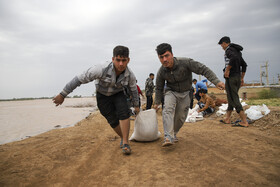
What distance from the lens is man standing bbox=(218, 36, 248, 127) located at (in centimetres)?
445

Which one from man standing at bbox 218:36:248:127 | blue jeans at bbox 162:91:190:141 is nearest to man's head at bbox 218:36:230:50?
man standing at bbox 218:36:248:127

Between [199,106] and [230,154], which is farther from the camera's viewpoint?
[199,106]

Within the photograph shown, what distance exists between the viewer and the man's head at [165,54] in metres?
2.98

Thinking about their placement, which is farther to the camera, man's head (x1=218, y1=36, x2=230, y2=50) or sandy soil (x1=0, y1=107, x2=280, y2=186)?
man's head (x1=218, y1=36, x2=230, y2=50)

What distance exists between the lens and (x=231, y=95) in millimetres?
4625

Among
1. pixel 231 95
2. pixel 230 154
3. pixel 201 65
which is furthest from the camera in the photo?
pixel 231 95

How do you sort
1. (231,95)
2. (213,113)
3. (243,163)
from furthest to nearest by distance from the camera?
1. (213,113)
2. (231,95)
3. (243,163)

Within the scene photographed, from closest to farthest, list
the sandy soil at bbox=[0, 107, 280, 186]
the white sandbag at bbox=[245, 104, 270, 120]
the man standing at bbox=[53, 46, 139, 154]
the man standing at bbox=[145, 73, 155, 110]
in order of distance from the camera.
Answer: the sandy soil at bbox=[0, 107, 280, 186] → the man standing at bbox=[53, 46, 139, 154] → the white sandbag at bbox=[245, 104, 270, 120] → the man standing at bbox=[145, 73, 155, 110]

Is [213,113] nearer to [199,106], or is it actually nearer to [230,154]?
[199,106]

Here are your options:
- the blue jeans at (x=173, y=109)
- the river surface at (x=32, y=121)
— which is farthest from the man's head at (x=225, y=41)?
the river surface at (x=32, y=121)

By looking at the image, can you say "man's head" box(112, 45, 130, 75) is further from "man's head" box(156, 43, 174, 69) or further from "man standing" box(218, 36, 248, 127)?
"man standing" box(218, 36, 248, 127)

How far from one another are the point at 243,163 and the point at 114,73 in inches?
82.4

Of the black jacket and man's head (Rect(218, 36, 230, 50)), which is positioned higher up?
man's head (Rect(218, 36, 230, 50))

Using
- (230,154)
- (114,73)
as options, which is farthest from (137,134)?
(230,154)
